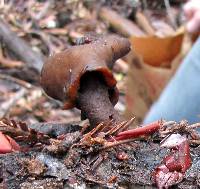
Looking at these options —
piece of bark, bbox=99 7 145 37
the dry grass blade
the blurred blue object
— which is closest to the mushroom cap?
the dry grass blade

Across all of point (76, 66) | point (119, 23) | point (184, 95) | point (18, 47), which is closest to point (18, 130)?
point (76, 66)

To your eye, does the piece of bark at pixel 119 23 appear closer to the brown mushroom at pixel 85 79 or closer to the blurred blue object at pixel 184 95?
the blurred blue object at pixel 184 95

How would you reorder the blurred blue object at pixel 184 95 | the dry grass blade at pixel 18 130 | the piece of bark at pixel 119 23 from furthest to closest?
1. the piece of bark at pixel 119 23
2. the blurred blue object at pixel 184 95
3. the dry grass blade at pixel 18 130

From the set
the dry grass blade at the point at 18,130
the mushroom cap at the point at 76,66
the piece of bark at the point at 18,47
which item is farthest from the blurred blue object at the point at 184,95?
the dry grass blade at the point at 18,130

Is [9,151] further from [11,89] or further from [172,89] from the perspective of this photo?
[11,89]

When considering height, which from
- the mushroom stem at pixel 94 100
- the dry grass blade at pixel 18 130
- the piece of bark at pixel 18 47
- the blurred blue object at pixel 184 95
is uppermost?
the mushroom stem at pixel 94 100
